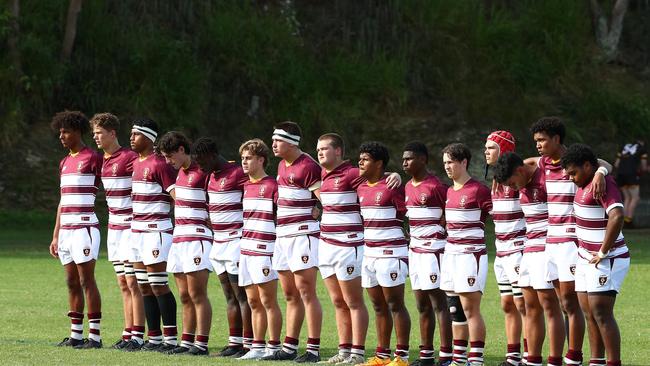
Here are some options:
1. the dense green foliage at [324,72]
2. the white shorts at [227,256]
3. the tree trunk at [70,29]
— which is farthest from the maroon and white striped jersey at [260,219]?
the tree trunk at [70,29]

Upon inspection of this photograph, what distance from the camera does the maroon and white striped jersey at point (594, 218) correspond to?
1045 centimetres

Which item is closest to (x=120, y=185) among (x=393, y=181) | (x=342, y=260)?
(x=342, y=260)

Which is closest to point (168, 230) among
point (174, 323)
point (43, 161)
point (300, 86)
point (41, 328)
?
point (174, 323)

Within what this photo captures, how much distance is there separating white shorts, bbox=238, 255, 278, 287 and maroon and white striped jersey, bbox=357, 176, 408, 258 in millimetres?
944

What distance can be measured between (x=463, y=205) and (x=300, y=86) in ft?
70.6

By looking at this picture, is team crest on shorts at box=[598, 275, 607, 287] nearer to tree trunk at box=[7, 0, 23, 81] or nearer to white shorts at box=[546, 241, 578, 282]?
white shorts at box=[546, 241, 578, 282]

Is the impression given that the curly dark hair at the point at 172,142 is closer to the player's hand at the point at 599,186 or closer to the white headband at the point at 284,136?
the white headband at the point at 284,136

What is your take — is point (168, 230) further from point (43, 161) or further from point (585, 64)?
point (585, 64)

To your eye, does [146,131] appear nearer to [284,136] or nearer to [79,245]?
[79,245]

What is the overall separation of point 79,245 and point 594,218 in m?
4.95

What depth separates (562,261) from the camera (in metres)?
10.8

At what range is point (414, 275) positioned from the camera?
454 inches

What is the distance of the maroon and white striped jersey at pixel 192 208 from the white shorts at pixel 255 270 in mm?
596

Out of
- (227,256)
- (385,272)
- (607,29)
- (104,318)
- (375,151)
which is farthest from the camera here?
(607,29)
